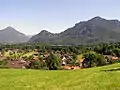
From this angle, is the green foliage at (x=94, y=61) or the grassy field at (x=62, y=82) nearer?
the grassy field at (x=62, y=82)

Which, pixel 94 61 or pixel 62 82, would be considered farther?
pixel 94 61

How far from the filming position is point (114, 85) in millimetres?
24516

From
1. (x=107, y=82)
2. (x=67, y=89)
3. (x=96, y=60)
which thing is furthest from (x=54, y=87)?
(x=96, y=60)

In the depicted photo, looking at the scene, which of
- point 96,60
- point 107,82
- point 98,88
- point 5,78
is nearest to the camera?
point 98,88

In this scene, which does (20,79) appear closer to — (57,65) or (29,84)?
(29,84)

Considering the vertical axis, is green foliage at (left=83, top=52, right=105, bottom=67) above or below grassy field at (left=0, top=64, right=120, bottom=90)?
below

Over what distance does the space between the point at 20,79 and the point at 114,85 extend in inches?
412

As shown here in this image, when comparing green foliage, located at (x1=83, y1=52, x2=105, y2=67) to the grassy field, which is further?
green foliage, located at (x1=83, y1=52, x2=105, y2=67)

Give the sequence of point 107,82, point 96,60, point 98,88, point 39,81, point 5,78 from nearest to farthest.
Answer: point 98,88 < point 107,82 < point 39,81 < point 5,78 < point 96,60

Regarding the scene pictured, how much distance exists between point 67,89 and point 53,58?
85949 mm

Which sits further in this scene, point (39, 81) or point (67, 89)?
point (39, 81)

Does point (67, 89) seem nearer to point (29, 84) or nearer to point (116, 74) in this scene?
point (29, 84)

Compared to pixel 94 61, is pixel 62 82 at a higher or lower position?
higher

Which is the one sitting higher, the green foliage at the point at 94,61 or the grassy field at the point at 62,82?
the grassy field at the point at 62,82
